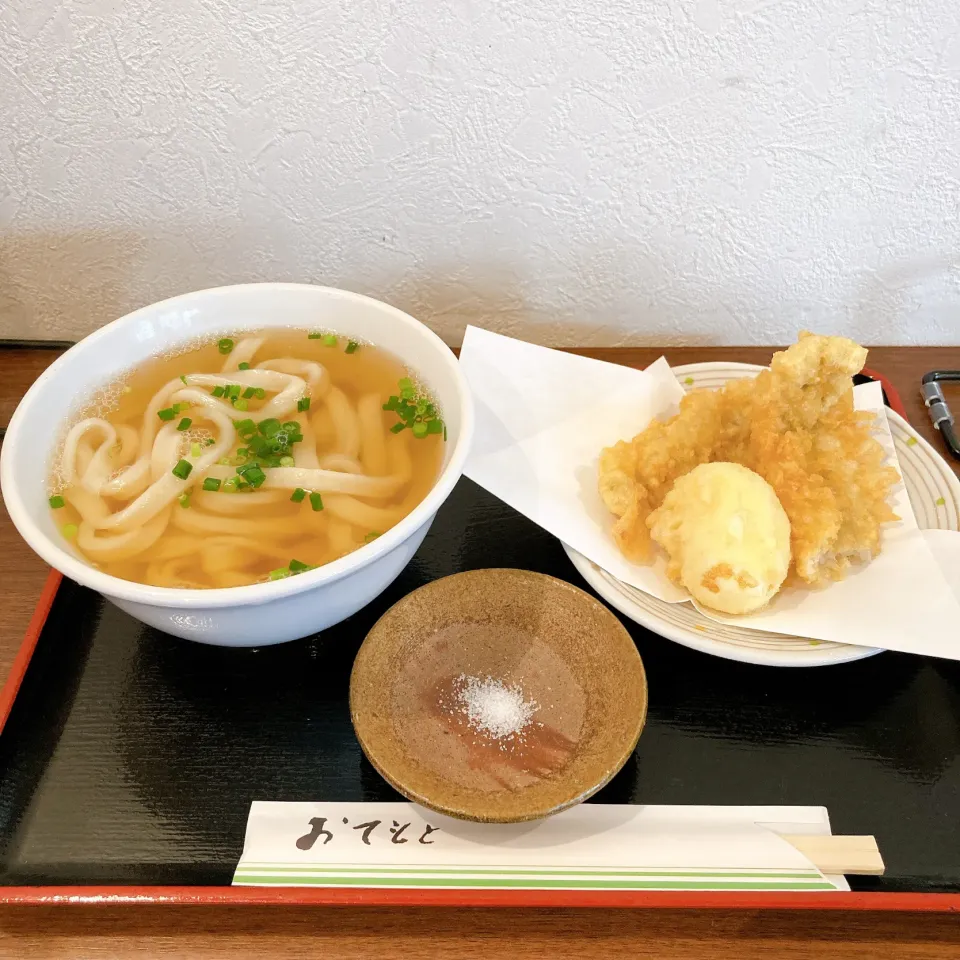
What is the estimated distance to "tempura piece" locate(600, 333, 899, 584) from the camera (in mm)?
1319

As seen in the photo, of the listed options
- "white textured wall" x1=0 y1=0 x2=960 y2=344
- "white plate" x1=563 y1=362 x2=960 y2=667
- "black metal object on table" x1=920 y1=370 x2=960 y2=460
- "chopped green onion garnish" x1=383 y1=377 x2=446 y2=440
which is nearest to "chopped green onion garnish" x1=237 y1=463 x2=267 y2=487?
"chopped green onion garnish" x1=383 y1=377 x2=446 y2=440

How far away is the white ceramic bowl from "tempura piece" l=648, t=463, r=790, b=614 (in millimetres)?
398

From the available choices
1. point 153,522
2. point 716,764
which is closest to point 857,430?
point 716,764

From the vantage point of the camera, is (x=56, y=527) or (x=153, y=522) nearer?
(x=56, y=527)

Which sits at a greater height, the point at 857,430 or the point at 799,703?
the point at 857,430

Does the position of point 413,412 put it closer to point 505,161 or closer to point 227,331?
point 227,331

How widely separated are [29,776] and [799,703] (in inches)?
44.9

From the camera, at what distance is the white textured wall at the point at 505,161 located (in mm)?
1396

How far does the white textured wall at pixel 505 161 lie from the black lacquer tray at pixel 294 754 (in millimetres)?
810

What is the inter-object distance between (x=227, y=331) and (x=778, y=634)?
111 centimetres

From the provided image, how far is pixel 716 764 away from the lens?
3.75 feet

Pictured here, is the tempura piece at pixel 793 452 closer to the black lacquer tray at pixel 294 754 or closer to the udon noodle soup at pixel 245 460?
the black lacquer tray at pixel 294 754

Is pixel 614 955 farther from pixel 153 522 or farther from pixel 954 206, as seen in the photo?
pixel 954 206

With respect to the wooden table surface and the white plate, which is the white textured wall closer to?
the white plate
